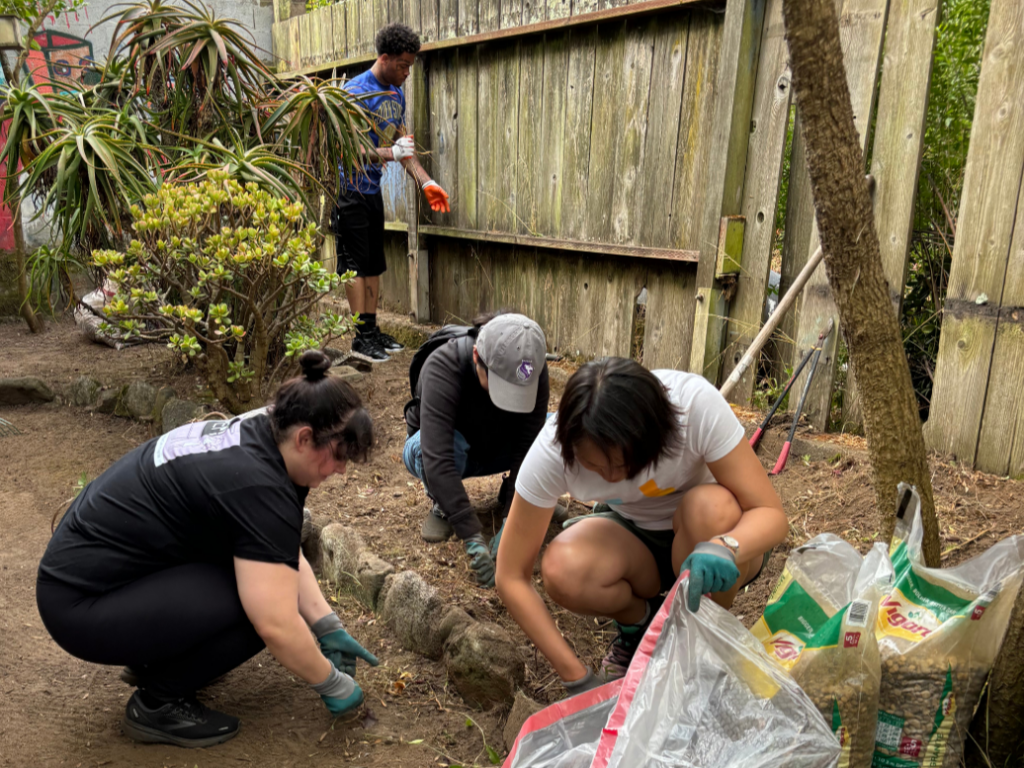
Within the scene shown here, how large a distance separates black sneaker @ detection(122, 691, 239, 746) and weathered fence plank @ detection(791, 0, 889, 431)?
7.30 feet

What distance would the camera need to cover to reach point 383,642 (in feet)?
7.59

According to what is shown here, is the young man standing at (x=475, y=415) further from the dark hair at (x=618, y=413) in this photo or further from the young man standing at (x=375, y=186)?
the young man standing at (x=375, y=186)

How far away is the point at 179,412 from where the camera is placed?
3.80 m

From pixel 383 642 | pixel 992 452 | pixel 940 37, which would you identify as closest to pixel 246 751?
pixel 383 642

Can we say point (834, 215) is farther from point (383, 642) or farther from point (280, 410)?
point (383, 642)

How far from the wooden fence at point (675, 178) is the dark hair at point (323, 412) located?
6.46ft

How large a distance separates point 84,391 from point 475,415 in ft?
9.61

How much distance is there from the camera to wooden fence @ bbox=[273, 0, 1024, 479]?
2557 millimetres

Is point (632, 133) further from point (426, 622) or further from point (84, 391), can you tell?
point (84, 391)

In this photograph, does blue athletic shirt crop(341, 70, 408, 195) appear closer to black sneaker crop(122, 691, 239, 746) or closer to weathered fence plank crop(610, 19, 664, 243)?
weathered fence plank crop(610, 19, 664, 243)

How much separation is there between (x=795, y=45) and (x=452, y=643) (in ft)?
5.23

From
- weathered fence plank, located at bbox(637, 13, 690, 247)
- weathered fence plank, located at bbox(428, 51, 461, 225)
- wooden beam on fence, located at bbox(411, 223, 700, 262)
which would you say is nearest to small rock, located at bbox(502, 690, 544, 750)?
wooden beam on fence, located at bbox(411, 223, 700, 262)

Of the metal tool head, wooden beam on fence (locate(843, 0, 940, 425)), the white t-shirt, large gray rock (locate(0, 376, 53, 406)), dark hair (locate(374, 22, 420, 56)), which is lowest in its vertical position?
the metal tool head

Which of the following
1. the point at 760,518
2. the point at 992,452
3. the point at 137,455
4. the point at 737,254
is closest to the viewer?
the point at 760,518
